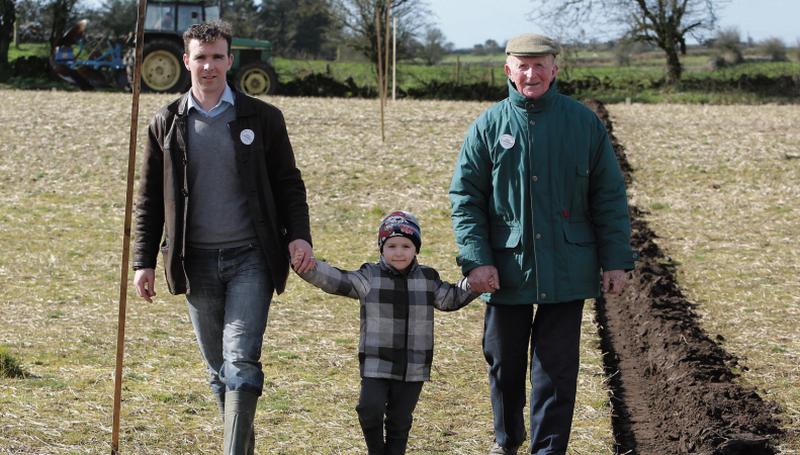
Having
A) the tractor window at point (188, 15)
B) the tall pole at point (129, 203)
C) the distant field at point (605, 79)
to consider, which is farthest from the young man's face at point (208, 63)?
the distant field at point (605, 79)

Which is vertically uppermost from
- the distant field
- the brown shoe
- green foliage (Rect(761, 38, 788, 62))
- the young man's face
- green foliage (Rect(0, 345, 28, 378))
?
green foliage (Rect(761, 38, 788, 62))

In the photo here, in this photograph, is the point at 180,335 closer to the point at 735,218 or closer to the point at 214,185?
the point at 214,185

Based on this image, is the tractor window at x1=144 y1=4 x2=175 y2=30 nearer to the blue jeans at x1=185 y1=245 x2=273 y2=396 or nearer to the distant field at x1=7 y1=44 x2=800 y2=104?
the distant field at x1=7 y1=44 x2=800 y2=104

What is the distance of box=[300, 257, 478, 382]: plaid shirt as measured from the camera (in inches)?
186

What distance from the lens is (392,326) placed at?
4.73m

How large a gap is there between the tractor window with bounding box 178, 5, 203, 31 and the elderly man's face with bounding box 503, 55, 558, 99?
22.3m

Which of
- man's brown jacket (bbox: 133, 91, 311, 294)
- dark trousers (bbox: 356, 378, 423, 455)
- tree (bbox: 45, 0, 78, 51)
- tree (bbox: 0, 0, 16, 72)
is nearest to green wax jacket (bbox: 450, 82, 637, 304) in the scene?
dark trousers (bbox: 356, 378, 423, 455)

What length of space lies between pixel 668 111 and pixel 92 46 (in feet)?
46.6

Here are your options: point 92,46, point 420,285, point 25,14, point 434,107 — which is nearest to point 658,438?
point 420,285

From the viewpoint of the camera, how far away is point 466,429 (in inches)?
235

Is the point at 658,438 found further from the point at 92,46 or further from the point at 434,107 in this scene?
the point at 92,46

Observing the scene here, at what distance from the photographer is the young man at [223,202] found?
449 cm

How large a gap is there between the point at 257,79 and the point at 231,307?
862 inches

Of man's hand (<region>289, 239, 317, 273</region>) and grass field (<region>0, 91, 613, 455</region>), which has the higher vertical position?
man's hand (<region>289, 239, 317, 273</region>)
